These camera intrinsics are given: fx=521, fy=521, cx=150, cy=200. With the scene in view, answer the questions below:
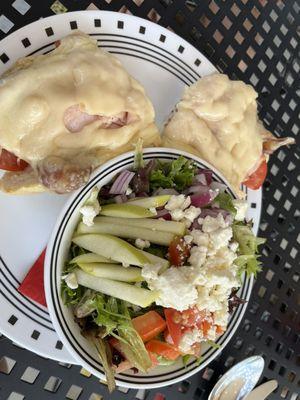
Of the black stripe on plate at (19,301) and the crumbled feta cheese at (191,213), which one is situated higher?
the crumbled feta cheese at (191,213)

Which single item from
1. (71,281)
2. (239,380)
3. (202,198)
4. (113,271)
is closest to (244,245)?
(202,198)

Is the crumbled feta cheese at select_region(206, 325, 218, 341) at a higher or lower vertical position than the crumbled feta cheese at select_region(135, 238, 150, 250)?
lower

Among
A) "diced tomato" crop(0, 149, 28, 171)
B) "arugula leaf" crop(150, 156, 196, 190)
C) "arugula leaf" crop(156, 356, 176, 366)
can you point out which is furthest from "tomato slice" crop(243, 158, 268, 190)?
"diced tomato" crop(0, 149, 28, 171)

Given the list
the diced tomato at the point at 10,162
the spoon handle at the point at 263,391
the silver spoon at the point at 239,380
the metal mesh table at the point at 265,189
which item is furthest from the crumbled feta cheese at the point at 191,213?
the spoon handle at the point at 263,391

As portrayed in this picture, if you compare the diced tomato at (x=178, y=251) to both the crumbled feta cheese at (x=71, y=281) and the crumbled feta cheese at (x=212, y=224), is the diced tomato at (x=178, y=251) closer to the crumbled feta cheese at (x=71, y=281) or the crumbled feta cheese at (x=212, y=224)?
the crumbled feta cheese at (x=212, y=224)

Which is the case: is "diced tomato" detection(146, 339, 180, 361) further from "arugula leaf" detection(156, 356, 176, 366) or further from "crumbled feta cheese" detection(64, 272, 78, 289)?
"crumbled feta cheese" detection(64, 272, 78, 289)

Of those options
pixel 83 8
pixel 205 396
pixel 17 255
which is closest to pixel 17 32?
pixel 83 8

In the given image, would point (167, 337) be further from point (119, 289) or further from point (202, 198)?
point (202, 198)
